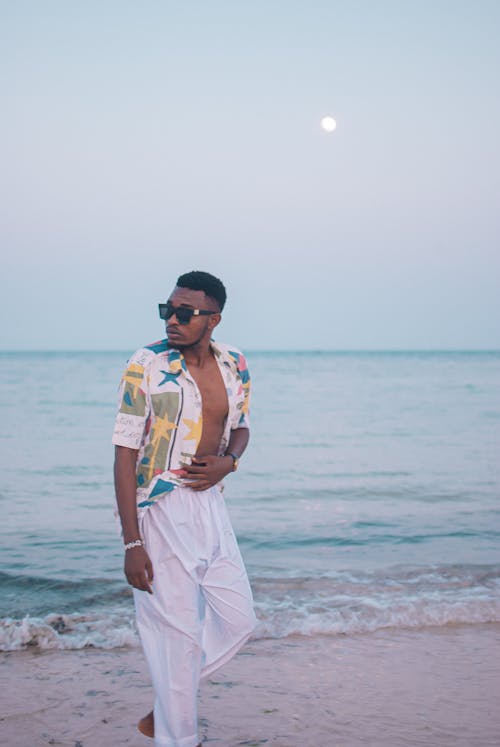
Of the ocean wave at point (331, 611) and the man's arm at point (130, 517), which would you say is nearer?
the man's arm at point (130, 517)

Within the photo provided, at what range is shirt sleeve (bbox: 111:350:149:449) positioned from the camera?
122 inches

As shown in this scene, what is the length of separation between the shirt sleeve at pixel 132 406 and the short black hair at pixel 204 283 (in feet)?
1.43

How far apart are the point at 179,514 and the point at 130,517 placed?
0.21 m

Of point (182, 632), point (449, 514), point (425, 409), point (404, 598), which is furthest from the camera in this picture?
point (425, 409)

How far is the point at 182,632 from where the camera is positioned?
3119 mm

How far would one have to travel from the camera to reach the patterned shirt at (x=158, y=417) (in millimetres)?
3113

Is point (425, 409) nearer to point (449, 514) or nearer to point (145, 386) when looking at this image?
point (449, 514)

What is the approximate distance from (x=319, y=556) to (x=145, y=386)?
5.72 m

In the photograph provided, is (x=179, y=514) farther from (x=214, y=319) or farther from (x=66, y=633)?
(x=66, y=633)

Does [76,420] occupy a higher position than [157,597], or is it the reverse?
[157,597]

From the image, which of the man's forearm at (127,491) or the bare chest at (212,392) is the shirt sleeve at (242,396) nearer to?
the bare chest at (212,392)

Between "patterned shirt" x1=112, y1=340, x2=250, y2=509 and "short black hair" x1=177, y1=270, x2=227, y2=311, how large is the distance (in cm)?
28

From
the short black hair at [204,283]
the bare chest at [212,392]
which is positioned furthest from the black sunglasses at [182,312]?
the bare chest at [212,392]

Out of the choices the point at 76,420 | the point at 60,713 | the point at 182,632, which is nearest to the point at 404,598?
the point at 60,713
